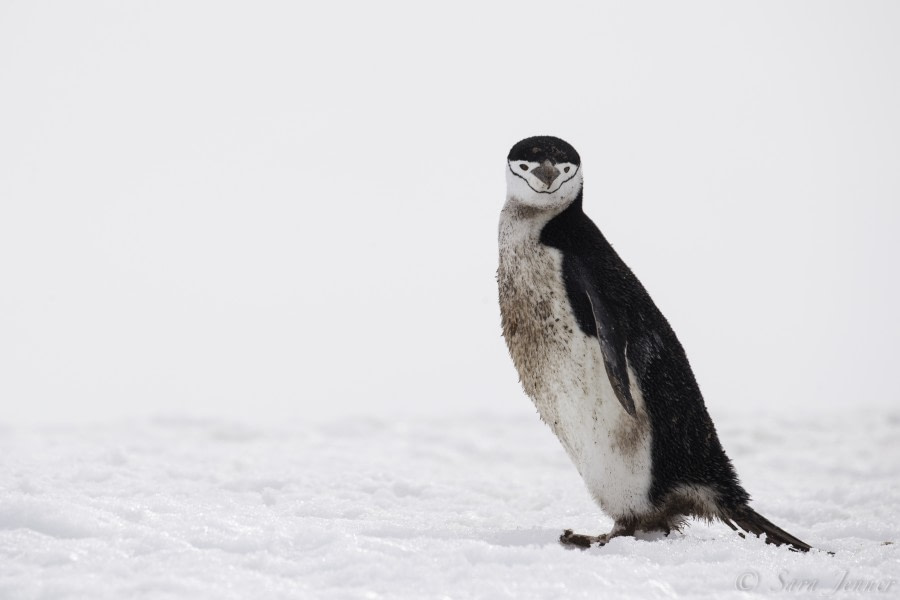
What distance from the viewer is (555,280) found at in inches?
152

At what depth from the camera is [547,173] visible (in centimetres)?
396

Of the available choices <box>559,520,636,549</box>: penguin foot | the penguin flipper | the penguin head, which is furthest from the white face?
<box>559,520,636,549</box>: penguin foot

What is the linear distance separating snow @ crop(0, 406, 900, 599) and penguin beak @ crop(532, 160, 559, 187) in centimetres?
138

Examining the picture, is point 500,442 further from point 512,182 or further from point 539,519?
point 512,182

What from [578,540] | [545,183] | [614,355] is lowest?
[578,540]

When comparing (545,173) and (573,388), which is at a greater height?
(545,173)

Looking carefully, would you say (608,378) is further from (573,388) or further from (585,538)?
(585,538)

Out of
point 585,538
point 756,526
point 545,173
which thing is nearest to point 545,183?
point 545,173

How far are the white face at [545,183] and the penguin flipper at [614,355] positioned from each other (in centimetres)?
53

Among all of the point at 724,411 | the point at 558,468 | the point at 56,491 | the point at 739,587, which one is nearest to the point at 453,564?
the point at 739,587

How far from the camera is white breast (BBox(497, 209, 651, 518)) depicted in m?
3.77

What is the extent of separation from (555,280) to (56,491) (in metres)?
2.17

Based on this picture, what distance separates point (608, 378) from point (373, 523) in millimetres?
1029

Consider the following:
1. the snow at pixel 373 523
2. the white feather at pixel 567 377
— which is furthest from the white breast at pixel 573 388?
the snow at pixel 373 523
